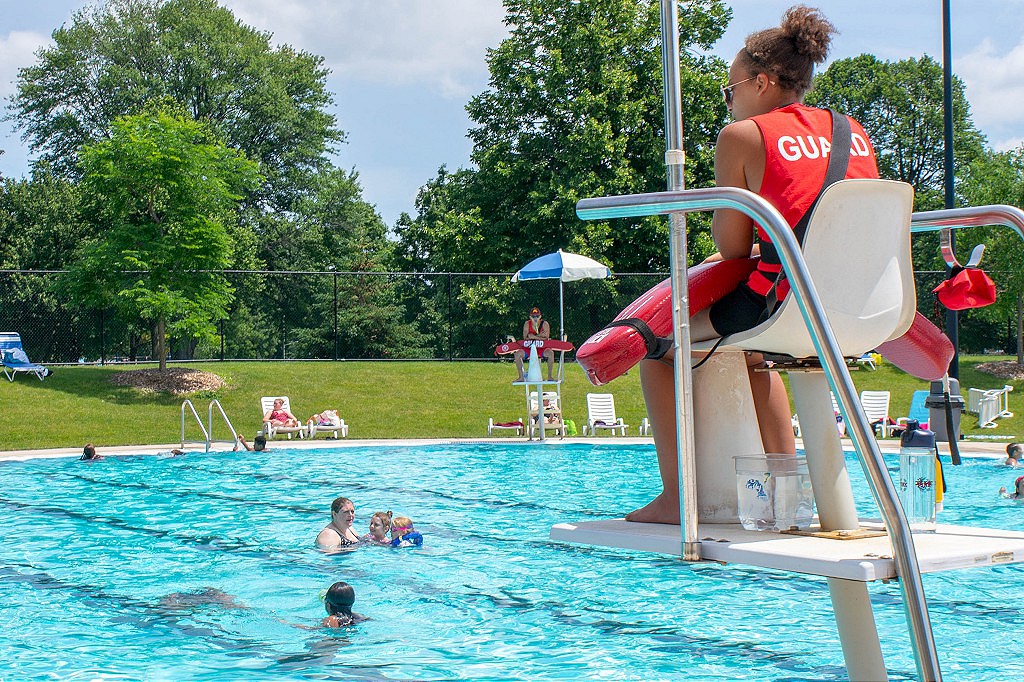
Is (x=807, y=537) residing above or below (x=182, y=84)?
below

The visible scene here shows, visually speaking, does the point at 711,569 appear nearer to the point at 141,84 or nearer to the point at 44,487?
the point at 44,487

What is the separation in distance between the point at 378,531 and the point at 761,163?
7.75 metres

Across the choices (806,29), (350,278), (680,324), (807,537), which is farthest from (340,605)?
(350,278)

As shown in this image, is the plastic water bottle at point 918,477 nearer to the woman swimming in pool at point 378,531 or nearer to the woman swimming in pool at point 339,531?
the woman swimming in pool at point 339,531

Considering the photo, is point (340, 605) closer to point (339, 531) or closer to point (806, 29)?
point (339, 531)

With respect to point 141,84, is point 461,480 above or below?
below

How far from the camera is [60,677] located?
5.91m

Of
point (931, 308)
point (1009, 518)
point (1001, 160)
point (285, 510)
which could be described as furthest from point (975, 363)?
point (285, 510)

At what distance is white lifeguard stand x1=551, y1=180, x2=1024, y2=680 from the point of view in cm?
210

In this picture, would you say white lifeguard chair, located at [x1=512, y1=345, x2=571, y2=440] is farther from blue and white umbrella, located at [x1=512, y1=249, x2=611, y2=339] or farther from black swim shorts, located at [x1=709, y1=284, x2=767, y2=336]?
black swim shorts, located at [x1=709, y1=284, x2=767, y2=336]

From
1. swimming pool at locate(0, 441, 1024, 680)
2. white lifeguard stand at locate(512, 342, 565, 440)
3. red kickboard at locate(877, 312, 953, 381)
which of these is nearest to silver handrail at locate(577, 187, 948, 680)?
red kickboard at locate(877, 312, 953, 381)

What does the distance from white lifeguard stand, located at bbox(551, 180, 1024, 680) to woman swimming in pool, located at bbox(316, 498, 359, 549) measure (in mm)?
6994

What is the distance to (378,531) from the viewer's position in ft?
31.9

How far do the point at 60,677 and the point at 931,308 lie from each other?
2992 centimetres
